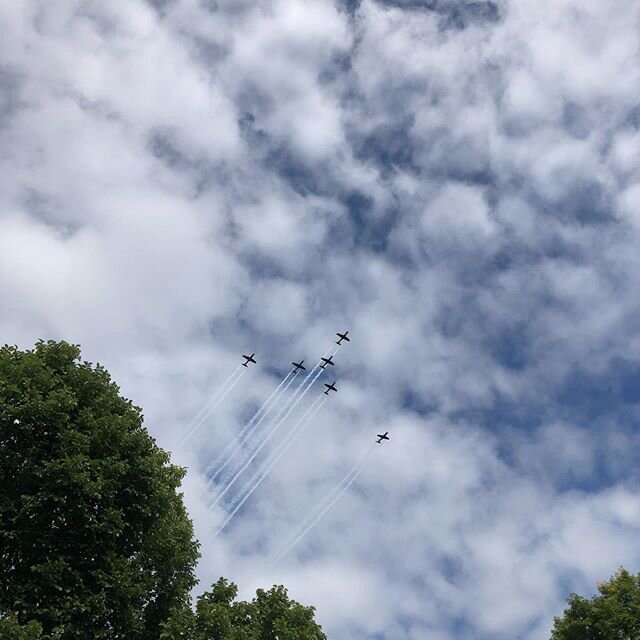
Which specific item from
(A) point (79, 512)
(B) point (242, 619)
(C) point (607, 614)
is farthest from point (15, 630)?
(C) point (607, 614)

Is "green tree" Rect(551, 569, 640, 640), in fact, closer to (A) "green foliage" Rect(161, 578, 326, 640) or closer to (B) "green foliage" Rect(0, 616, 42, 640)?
(A) "green foliage" Rect(161, 578, 326, 640)

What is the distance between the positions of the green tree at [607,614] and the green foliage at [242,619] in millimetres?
17994

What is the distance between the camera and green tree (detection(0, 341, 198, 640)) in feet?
77.2

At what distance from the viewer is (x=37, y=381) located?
85.7 feet

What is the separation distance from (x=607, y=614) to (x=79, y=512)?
29.5 metres

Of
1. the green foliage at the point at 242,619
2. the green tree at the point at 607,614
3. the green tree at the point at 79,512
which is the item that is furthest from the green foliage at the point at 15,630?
the green tree at the point at 607,614

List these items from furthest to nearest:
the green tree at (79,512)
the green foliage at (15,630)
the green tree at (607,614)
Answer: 1. the green tree at (607,614)
2. the green tree at (79,512)
3. the green foliage at (15,630)

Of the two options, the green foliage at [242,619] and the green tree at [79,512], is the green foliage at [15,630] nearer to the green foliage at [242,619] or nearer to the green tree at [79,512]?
the green tree at [79,512]

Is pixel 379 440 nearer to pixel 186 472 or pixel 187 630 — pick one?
pixel 186 472

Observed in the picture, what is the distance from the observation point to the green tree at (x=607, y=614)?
119 ft

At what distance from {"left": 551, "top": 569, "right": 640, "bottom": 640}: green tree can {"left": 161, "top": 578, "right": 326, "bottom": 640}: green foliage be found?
59.0ft

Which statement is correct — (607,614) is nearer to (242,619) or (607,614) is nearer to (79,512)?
(242,619)

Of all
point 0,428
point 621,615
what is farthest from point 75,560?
point 621,615

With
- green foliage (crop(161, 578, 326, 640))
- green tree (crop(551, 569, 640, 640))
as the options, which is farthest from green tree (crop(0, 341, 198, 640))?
green tree (crop(551, 569, 640, 640))
